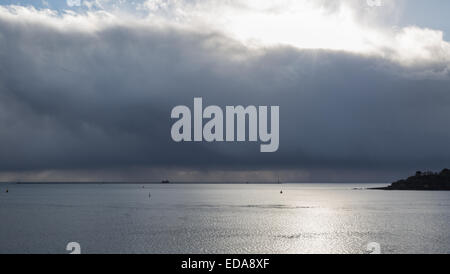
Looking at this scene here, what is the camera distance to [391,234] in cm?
7694

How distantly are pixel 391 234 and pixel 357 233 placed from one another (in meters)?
6.22

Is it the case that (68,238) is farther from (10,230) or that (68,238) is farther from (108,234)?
(10,230)

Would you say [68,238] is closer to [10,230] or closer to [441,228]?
[10,230]

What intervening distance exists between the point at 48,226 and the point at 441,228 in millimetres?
83955

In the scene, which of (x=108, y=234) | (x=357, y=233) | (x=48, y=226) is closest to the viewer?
(x=108, y=234)

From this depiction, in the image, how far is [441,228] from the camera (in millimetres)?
85812
